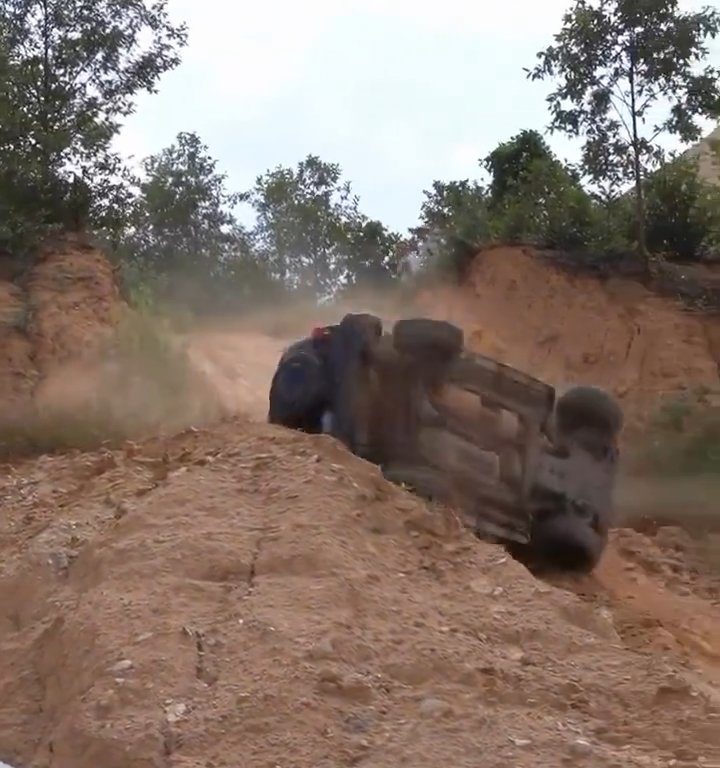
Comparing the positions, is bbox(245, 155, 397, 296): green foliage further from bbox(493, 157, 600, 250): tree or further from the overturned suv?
the overturned suv

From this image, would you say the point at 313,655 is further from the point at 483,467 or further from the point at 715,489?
the point at 715,489

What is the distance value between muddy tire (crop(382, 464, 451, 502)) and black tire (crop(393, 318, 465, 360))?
61 centimetres

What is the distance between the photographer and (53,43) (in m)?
13.2

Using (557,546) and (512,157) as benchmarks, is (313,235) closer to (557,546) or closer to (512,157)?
(512,157)

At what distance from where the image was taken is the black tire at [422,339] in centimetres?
632

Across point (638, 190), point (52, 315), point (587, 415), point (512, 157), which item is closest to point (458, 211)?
point (512, 157)

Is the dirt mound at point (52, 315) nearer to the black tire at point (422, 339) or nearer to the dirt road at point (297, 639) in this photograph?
the black tire at point (422, 339)

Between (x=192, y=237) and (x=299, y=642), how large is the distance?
21.7m

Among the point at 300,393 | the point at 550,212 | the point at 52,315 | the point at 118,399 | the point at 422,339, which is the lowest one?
the point at 118,399

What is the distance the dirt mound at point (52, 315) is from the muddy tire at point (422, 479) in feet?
18.7

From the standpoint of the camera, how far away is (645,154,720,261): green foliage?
604 inches

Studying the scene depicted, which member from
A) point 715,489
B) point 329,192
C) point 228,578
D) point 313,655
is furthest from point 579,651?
point 329,192

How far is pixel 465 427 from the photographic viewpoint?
6414 mm

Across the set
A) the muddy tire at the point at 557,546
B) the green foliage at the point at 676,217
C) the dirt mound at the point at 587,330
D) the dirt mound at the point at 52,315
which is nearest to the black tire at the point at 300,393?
the muddy tire at the point at 557,546
